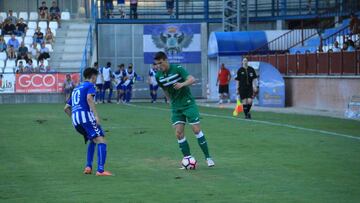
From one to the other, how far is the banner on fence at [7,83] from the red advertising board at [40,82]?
20 cm

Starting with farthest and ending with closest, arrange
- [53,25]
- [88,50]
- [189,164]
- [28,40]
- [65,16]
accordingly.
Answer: [65,16]
[53,25]
[28,40]
[88,50]
[189,164]

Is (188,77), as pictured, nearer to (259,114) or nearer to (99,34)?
(259,114)

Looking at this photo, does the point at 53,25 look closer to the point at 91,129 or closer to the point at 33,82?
the point at 33,82

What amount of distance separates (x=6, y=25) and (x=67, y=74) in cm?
671

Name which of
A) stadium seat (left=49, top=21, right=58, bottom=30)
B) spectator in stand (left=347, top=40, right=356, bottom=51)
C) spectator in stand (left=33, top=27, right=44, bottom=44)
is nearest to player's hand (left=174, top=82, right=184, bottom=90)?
spectator in stand (left=347, top=40, right=356, bottom=51)

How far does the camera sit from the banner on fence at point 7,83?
44.3 metres

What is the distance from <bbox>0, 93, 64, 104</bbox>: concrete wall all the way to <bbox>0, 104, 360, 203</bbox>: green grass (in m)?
19.4

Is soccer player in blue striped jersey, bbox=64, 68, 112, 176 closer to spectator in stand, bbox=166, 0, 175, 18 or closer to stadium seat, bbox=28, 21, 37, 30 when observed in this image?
spectator in stand, bbox=166, 0, 175, 18

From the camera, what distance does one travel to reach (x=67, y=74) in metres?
44.0

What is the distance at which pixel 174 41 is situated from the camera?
4875 centimetres

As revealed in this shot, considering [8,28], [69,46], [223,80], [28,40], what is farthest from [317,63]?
[8,28]

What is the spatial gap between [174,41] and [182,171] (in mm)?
34806

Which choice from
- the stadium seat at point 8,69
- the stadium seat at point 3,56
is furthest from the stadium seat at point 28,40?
the stadium seat at point 8,69

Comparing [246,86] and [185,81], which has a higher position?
[185,81]
